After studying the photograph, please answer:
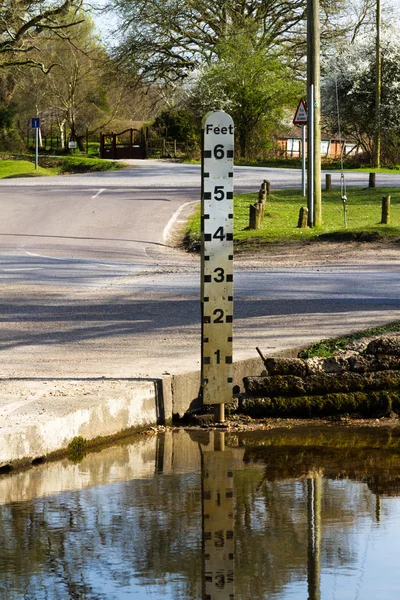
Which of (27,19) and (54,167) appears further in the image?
(54,167)

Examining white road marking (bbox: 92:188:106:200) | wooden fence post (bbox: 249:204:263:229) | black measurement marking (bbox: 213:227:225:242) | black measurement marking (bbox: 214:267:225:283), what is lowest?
wooden fence post (bbox: 249:204:263:229)

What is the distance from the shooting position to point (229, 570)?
4066mm

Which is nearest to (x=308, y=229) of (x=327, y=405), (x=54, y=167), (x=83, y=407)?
(x=327, y=405)

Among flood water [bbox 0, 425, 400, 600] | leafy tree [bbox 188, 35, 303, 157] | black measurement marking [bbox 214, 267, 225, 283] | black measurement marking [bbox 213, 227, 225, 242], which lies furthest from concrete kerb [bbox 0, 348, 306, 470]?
leafy tree [bbox 188, 35, 303, 157]

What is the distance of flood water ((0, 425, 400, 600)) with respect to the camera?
12.9 feet

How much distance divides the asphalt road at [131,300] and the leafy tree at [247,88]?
101ft

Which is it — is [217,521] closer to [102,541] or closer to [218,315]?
[102,541]

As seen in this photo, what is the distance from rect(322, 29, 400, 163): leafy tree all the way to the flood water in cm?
4850

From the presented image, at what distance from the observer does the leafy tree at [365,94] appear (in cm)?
5353

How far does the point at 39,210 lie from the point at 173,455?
76.7ft

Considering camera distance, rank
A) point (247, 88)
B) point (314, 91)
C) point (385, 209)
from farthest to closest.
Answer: point (247, 88), point (385, 209), point (314, 91)

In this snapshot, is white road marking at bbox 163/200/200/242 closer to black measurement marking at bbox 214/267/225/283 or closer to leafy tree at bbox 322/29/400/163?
black measurement marking at bbox 214/267/225/283

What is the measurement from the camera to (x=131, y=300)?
1249 cm

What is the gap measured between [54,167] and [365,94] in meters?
16.6
